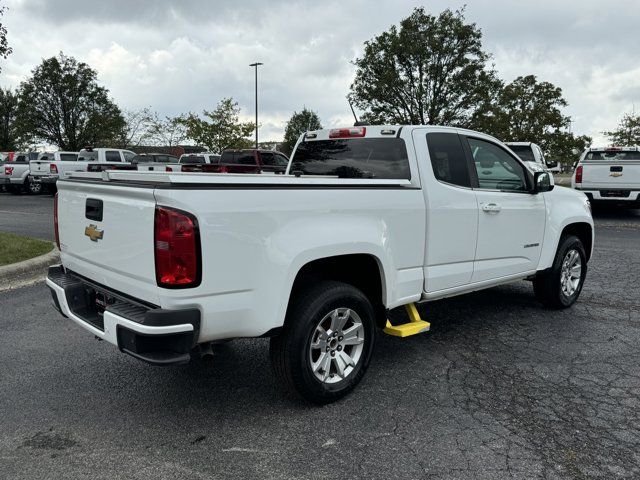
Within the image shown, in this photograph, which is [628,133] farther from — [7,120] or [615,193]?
[7,120]

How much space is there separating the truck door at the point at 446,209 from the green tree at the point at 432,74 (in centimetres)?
2451

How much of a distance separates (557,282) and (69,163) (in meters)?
19.5

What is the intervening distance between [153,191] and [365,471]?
178 centimetres

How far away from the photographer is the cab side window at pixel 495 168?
4523 millimetres

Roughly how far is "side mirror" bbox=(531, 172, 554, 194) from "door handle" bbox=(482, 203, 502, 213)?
63 centimetres

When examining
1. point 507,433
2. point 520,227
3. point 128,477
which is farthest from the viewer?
point 520,227

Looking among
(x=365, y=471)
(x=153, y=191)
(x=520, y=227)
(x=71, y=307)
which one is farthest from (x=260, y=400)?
(x=520, y=227)

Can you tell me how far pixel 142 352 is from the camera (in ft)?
8.84

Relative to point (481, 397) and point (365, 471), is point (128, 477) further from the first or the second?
point (481, 397)

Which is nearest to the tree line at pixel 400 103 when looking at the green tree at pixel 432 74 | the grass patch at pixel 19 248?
the green tree at pixel 432 74

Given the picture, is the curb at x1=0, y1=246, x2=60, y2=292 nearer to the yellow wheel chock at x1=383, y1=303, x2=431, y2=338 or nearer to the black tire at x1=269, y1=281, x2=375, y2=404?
the black tire at x1=269, y1=281, x2=375, y2=404

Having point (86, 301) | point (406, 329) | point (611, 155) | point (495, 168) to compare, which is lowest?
point (406, 329)

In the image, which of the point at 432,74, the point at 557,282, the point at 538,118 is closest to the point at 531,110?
the point at 538,118

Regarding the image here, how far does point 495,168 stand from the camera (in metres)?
4.73
